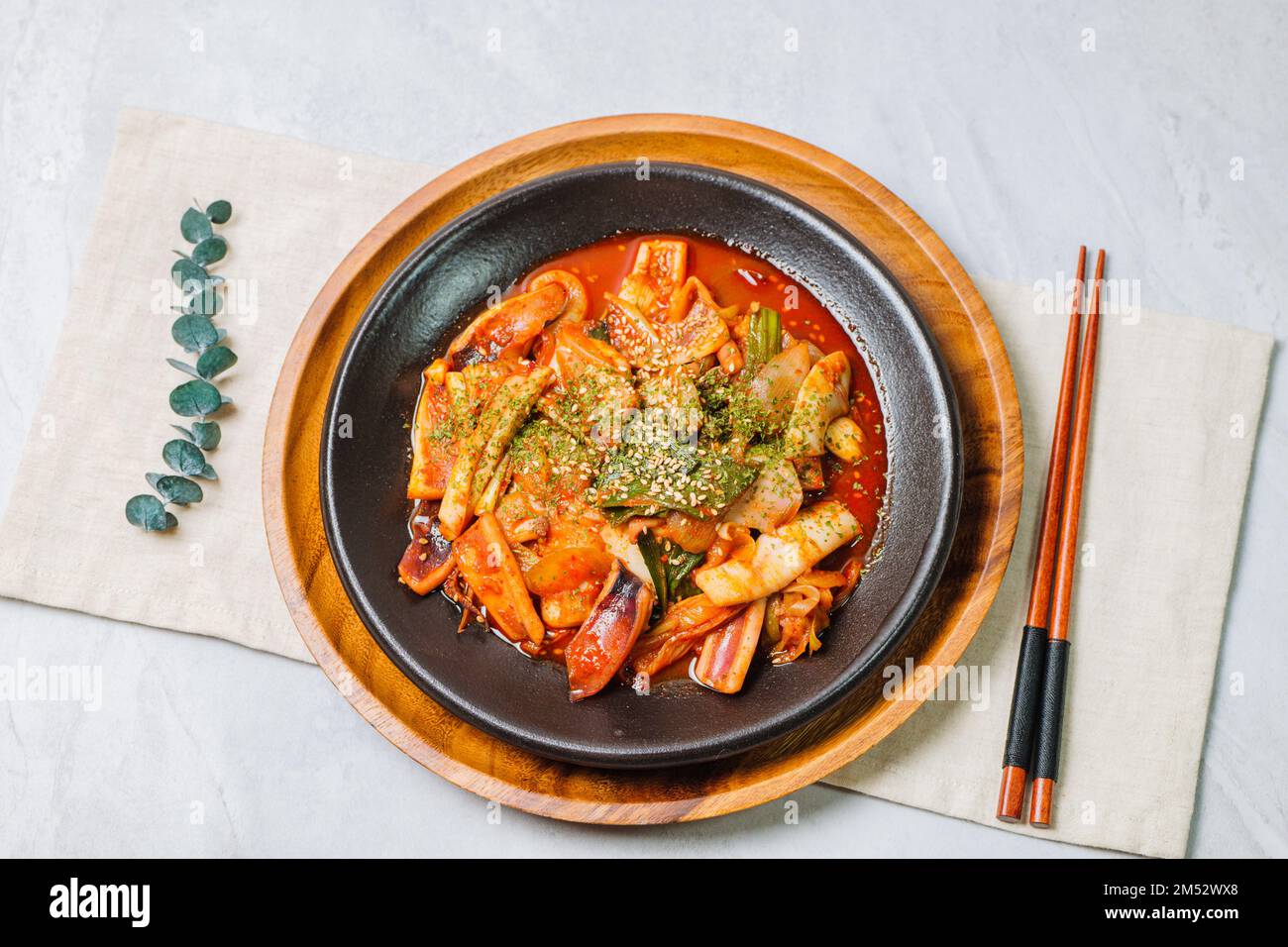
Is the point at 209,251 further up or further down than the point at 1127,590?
further up

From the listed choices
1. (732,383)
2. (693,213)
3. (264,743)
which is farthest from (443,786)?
(693,213)

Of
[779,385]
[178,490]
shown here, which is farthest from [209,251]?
[779,385]

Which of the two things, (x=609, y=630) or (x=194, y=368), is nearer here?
(x=609, y=630)

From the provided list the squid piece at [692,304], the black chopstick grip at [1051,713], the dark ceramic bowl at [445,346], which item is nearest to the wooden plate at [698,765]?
the dark ceramic bowl at [445,346]

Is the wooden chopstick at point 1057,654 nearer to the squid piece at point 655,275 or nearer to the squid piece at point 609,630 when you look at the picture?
the squid piece at point 609,630

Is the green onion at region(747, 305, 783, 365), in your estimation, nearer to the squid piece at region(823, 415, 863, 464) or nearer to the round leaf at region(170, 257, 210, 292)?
the squid piece at region(823, 415, 863, 464)

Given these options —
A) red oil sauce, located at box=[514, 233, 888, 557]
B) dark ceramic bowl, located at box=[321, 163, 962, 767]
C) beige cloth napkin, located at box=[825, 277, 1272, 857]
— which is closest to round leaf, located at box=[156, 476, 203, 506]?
dark ceramic bowl, located at box=[321, 163, 962, 767]

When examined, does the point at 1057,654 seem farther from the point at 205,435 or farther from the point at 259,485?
the point at 205,435

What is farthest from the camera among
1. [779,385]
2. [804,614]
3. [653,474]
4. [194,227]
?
[194,227]
